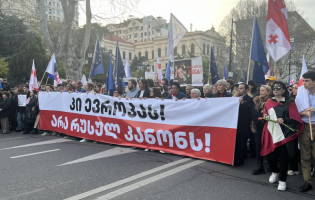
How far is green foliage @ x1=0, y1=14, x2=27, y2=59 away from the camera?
2659cm

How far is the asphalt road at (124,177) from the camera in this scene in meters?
4.05

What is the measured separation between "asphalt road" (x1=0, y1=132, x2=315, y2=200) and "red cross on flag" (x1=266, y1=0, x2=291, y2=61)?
8.88 feet

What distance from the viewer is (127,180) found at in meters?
4.64

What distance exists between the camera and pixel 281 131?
434 cm

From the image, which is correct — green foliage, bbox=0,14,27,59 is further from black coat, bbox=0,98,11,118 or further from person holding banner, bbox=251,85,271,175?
person holding banner, bbox=251,85,271,175

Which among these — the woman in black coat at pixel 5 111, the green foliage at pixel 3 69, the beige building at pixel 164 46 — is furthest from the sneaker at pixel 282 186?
the beige building at pixel 164 46

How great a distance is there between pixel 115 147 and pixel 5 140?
12.4 ft

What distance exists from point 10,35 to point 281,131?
92.6ft

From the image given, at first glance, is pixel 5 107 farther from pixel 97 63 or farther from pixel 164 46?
pixel 164 46

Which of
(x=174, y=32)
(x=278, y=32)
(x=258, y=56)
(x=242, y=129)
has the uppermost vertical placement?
(x=174, y=32)

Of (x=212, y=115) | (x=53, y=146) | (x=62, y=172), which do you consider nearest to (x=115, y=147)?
Result: (x=53, y=146)

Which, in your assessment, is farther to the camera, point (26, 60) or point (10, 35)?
point (10, 35)

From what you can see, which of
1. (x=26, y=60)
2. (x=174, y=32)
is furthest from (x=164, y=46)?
(x=174, y=32)

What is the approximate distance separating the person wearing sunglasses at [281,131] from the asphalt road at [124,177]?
1.15ft
